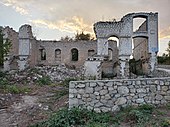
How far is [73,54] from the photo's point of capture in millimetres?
34875

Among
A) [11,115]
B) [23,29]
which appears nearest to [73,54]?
[23,29]

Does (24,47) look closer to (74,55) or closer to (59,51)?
(59,51)

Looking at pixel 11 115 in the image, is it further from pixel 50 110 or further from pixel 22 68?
pixel 22 68

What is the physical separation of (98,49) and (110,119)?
1851 centimetres

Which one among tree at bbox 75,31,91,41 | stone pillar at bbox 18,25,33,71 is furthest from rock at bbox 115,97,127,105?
tree at bbox 75,31,91,41

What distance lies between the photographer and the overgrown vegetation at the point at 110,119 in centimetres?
697

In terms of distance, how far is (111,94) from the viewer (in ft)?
27.3

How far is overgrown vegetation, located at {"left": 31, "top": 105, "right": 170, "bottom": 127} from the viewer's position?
22.9 feet

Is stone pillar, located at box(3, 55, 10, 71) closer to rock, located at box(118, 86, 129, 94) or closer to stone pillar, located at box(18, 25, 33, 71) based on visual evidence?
stone pillar, located at box(18, 25, 33, 71)

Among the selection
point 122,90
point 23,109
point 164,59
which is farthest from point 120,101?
point 164,59

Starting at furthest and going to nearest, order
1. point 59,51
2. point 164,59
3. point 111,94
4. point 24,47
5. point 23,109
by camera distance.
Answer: point 164,59, point 59,51, point 24,47, point 23,109, point 111,94

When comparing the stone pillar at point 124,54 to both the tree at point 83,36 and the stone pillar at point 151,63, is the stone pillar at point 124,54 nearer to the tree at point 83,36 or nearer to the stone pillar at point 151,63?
the stone pillar at point 151,63

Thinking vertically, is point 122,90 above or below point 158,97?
above

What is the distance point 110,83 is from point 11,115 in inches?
171
